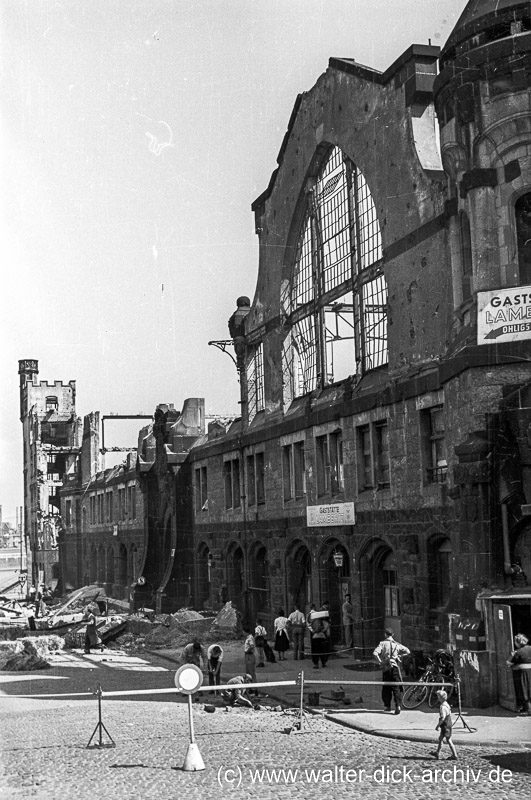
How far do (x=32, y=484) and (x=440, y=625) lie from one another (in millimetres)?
80436

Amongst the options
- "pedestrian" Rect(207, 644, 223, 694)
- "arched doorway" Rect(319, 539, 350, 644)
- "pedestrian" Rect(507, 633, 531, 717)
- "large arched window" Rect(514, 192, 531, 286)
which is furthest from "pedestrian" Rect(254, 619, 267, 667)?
"large arched window" Rect(514, 192, 531, 286)

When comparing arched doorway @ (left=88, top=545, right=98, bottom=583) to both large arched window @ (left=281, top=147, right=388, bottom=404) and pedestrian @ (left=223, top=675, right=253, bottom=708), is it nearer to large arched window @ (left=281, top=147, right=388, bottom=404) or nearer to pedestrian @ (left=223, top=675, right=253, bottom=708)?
large arched window @ (left=281, top=147, right=388, bottom=404)

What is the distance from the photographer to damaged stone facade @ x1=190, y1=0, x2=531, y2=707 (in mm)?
20500

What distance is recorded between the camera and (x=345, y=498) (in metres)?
30.7

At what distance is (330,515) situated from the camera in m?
31.4

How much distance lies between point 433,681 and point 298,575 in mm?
14680

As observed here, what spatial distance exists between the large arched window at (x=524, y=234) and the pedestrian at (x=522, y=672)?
7.65m

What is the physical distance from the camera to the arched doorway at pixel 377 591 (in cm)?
2839

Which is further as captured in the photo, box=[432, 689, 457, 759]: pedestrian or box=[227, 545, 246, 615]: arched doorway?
box=[227, 545, 246, 615]: arched doorway

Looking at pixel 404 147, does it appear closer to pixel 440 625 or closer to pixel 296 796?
pixel 440 625

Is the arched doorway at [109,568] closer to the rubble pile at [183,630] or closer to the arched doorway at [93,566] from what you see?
the arched doorway at [93,566]

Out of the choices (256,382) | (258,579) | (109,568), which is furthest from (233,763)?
(109,568)

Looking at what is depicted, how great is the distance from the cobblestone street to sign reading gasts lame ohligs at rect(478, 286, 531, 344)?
8.44m

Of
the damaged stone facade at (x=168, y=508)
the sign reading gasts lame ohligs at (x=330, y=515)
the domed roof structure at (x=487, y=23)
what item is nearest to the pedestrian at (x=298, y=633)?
the sign reading gasts lame ohligs at (x=330, y=515)
